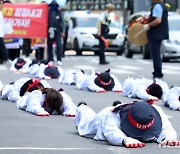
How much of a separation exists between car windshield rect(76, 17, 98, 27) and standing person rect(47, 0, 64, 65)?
9.00 m

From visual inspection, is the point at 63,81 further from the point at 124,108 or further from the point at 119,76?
the point at 124,108

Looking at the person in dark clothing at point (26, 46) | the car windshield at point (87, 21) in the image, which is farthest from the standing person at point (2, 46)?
the car windshield at point (87, 21)

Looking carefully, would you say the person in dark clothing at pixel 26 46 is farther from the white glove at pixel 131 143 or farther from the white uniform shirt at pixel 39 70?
the white glove at pixel 131 143

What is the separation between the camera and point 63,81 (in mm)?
17469

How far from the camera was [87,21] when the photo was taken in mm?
34344

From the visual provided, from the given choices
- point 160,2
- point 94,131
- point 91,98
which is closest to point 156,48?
point 160,2

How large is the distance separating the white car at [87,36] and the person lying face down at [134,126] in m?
23.4

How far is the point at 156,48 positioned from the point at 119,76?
8.01 ft

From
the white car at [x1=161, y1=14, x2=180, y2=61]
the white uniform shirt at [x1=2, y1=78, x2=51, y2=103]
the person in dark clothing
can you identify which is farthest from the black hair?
the person in dark clothing

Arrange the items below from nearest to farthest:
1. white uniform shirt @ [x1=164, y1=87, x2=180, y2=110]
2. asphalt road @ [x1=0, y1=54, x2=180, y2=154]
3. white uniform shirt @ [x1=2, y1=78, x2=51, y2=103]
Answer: asphalt road @ [x1=0, y1=54, x2=180, y2=154], white uniform shirt @ [x1=164, y1=87, x2=180, y2=110], white uniform shirt @ [x1=2, y1=78, x2=51, y2=103]

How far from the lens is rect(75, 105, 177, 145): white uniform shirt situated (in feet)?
27.9

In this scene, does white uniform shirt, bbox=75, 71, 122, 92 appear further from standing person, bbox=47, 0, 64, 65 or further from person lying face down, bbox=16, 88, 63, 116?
standing person, bbox=47, 0, 64, 65

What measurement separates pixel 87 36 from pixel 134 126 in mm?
24445

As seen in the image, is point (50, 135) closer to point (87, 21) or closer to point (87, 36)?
point (87, 36)
